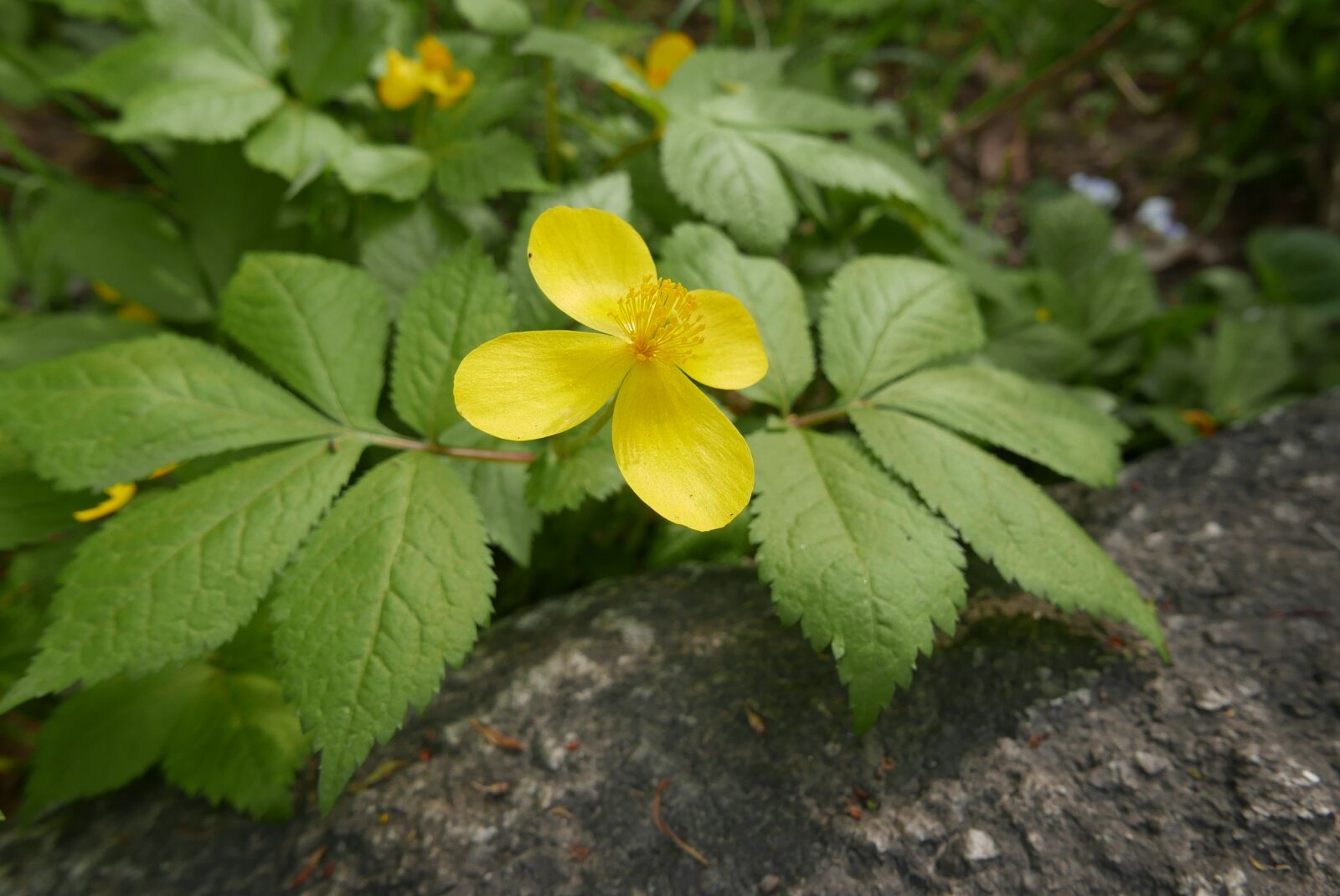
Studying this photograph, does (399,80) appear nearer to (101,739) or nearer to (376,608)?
(376,608)

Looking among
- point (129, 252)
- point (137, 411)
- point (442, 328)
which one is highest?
point (442, 328)

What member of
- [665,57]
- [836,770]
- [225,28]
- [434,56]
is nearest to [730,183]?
[665,57]

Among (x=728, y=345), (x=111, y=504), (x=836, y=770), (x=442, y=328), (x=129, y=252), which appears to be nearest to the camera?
(x=728, y=345)

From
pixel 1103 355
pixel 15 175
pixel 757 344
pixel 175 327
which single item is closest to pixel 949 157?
pixel 1103 355

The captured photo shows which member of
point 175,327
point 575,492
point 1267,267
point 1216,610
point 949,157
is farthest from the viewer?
point 949,157

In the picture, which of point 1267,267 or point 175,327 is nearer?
point 175,327

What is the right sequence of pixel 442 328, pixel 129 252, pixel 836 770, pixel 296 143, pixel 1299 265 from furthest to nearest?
pixel 1299 265 < pixel 129 252 < pixel 296 143 < pixel 442 328 < pixel 836 770

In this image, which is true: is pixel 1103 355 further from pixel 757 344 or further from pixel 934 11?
pixel 934 11
